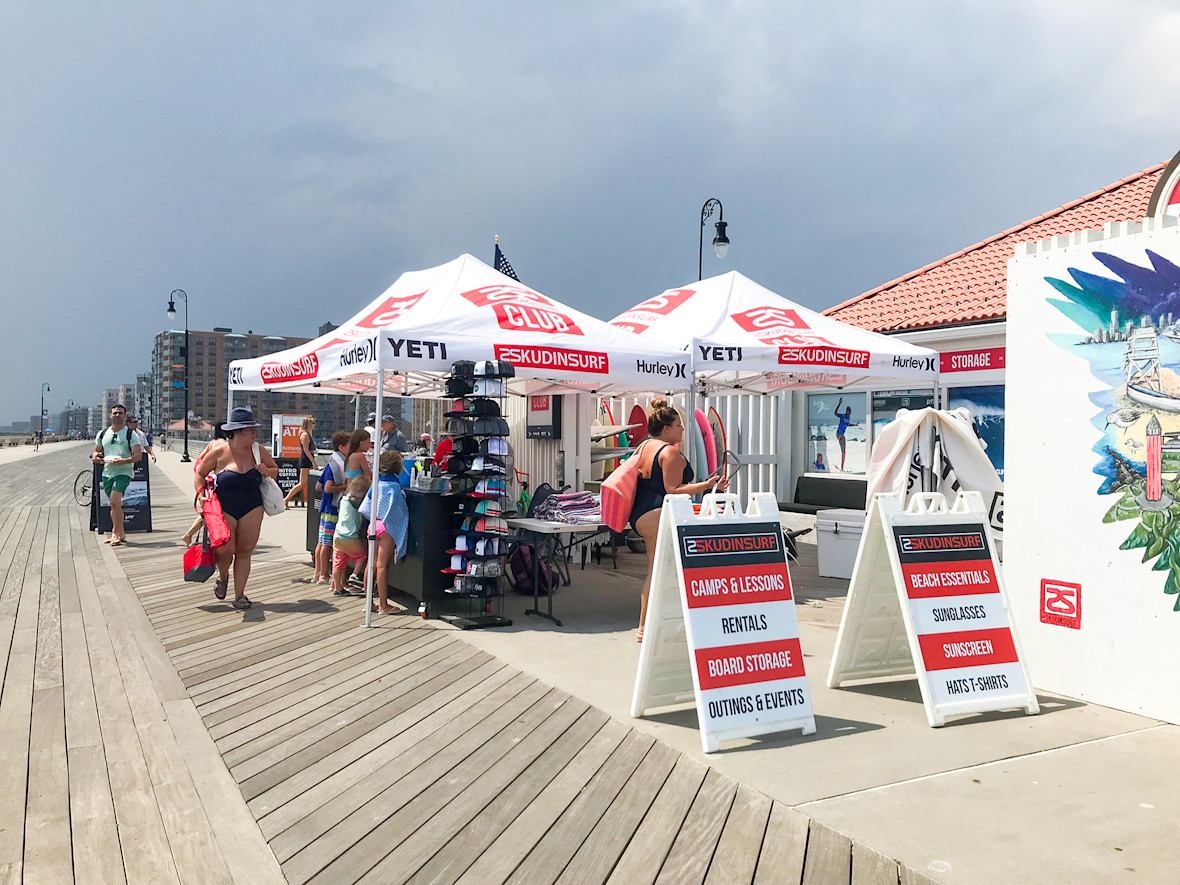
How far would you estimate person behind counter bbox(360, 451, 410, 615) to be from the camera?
7238 mm

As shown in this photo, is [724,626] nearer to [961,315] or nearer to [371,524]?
[371,524]

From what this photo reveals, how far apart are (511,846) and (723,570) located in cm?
183

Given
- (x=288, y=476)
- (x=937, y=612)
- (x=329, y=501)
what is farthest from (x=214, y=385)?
(x=937, y=612)

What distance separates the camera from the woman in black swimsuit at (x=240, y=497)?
755 centimetres

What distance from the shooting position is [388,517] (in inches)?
286

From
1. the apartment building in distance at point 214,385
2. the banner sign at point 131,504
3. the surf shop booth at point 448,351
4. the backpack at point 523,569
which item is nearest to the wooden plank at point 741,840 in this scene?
the surf shop booth at point 448,351

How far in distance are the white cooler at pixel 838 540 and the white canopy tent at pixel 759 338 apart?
1.45 m

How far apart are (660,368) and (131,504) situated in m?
8.85

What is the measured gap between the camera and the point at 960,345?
13.8 meters

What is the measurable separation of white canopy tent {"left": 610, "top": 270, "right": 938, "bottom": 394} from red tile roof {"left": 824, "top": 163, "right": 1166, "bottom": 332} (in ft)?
13.9

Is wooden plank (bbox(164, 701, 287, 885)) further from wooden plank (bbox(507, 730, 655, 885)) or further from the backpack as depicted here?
the backpack

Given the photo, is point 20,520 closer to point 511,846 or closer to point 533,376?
point 533,376

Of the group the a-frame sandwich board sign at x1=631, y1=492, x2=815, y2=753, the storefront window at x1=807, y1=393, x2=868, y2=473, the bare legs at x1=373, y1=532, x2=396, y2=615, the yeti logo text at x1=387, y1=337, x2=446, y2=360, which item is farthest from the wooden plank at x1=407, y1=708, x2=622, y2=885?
the storefront window at x1=807, y1=393, x2=868, y2=473

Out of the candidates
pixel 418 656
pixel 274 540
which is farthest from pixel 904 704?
pixel 274 540
